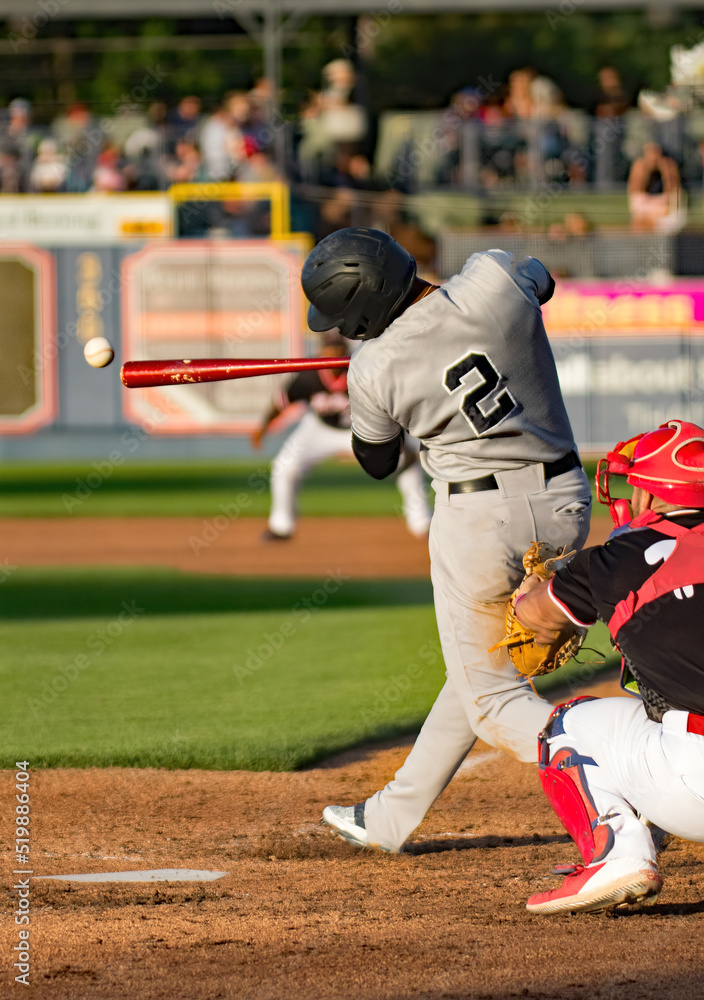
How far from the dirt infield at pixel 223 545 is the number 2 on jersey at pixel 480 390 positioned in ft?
21.8

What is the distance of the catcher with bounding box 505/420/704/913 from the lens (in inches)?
121

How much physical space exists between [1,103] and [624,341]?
16.3 metres

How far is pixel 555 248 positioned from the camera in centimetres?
1823

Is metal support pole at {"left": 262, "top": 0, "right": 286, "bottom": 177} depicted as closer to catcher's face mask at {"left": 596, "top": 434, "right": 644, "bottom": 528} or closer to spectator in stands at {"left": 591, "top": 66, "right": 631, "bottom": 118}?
spectator in stands at {"left": 591, "top": 66, "right": 631, "bottom": 118}

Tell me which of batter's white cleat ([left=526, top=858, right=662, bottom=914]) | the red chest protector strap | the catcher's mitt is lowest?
batter's white cleat ([left=526, top=858, right=662, bottom=914])

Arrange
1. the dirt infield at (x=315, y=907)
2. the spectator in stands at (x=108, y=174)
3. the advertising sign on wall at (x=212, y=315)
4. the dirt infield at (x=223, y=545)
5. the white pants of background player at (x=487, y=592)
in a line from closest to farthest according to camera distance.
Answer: the dirt infield at (x=315, y=907) < the white pants of background player at (x=487, y=592) < the dirt infield at (x=223, y=545) < the advertising sign on wall at (x=212, y=315) < the spectator in stands at (x=108, y=174)

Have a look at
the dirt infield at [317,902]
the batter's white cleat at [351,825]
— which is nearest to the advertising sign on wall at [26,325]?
the dirt infield at [317,902]

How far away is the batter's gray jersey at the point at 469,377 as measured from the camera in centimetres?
352

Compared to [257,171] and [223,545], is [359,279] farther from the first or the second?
[257,171]

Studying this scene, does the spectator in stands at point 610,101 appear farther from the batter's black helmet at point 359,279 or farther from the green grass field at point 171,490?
the batter's black helmet at point 359,279

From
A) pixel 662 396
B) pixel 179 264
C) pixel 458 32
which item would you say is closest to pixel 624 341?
pixel 662 396

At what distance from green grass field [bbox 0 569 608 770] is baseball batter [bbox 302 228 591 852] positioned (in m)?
1.66

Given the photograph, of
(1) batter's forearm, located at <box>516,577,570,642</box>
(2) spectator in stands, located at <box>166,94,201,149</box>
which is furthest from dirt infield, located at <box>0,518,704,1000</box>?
(2) spectator in stands, located at <box>166,94,201,149</box>

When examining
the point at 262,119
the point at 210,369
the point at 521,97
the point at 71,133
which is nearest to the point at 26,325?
the point at 71,133
